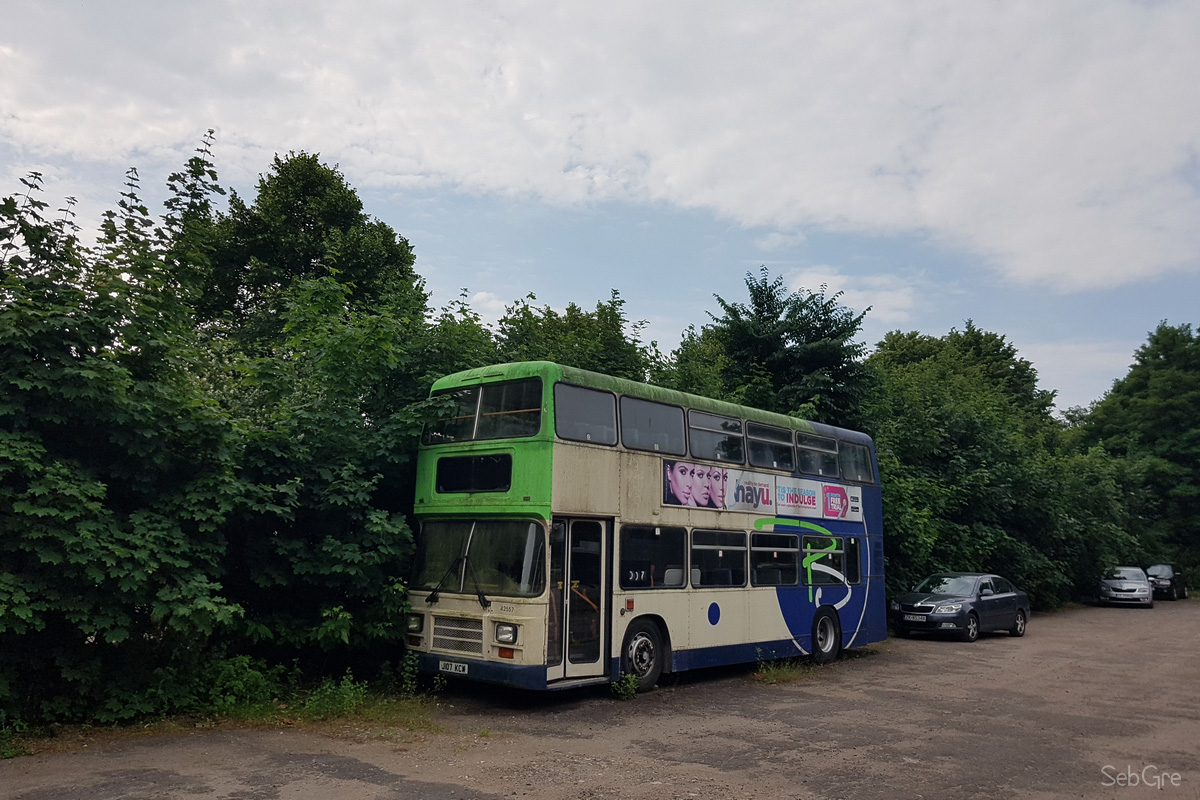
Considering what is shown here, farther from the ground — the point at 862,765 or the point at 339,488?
the point at 339,488

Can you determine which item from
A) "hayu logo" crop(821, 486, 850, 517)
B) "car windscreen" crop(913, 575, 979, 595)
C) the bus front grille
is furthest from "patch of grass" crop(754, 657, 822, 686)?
"car windscreen" crop(913, 575, 979, 595)

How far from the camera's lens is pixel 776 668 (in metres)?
15.0

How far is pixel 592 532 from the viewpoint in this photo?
11.8 meters

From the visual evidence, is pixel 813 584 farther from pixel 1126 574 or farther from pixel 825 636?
pixel 1126 574

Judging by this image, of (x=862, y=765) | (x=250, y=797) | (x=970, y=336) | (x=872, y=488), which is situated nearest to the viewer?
(x=250, y=797)

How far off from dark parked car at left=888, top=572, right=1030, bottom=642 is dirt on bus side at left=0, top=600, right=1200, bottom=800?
617 centimetres

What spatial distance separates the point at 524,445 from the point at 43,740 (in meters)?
5.72

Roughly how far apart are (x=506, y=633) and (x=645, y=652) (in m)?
2.61

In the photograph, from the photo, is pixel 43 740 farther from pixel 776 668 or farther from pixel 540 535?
pixel 776 668

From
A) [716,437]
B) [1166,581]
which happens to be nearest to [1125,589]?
[1166,581]

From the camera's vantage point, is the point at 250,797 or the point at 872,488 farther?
the point at 872,488

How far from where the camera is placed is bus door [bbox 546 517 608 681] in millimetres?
11148

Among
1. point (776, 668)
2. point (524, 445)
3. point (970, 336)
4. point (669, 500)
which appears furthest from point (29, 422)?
point (970, 336)

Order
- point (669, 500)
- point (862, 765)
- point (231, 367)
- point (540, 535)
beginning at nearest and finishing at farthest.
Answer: point (862, 765)
point (540, 535)
point (231, 367)
point (669, 500)
